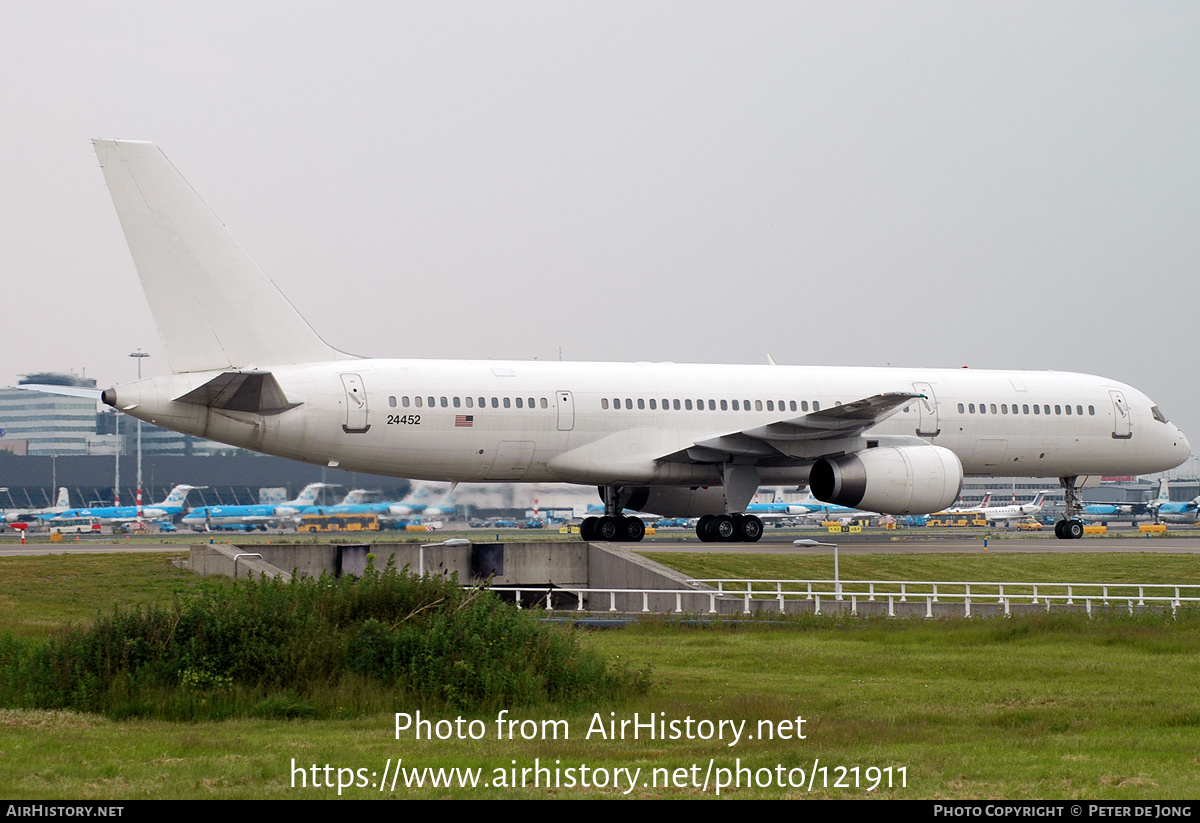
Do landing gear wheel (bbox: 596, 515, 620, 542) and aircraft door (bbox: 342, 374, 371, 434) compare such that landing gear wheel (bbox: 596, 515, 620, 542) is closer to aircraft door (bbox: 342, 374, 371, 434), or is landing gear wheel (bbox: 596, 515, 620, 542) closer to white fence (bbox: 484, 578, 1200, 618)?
white fence (bbox: 484, 578, 1200, 618)

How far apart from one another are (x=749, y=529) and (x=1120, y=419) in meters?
12.4

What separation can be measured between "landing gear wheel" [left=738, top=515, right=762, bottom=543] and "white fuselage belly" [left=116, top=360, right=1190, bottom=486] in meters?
1.25

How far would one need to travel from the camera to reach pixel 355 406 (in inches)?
1232

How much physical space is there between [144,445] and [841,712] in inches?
6171

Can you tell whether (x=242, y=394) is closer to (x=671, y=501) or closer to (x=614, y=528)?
(x=614, y=528)

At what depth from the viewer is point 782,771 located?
1091 centimetres

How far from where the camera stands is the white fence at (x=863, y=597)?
24.5 metres

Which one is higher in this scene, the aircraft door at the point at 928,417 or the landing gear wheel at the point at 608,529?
the aircraft door at the point at 928,417

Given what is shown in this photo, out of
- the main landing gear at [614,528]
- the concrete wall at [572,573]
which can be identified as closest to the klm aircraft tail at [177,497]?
the main landing gear at [614,528]

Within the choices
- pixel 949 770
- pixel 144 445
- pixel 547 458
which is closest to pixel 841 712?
pixel 949 770

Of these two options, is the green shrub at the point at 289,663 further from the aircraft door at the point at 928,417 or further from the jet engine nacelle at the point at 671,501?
the aircraft door at the point at 928,417

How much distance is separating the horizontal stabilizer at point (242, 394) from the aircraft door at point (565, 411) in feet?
21.2

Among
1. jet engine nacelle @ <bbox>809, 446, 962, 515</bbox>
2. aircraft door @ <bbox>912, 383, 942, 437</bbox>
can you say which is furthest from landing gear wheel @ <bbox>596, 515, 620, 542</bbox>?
aircraft door @ <bbox>912, 383, 942, 437</bbox>

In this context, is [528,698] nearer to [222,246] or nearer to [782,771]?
[782,771]
